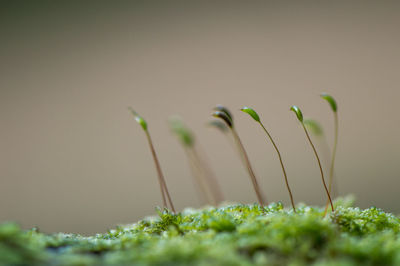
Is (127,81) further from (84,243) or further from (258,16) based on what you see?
(84,243)

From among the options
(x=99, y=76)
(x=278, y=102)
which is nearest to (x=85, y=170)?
(x=99, y=76)

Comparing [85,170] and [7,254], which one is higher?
[85,170]

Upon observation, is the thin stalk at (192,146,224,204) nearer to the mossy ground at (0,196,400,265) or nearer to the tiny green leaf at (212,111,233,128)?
the tiny green leaf at (212,111,233,128)

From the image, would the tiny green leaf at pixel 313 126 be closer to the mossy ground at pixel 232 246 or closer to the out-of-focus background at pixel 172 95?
the mossy ground at pixel 232 246

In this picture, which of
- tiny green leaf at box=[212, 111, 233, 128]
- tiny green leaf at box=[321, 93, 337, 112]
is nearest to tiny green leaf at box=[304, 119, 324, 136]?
tiny green leaf at box=[321, 93, 337, 112]

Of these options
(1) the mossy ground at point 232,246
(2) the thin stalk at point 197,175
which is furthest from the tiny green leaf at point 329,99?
(2) the thin stalk at point 197,175

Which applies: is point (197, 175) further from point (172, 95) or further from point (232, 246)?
point (172, 95)
